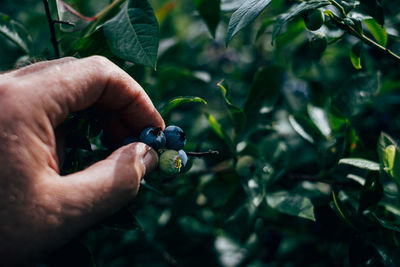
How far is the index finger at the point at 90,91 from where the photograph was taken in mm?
713

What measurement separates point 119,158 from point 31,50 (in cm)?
82

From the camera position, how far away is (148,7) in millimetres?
982

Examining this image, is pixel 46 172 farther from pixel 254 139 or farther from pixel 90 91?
pixel 254 139

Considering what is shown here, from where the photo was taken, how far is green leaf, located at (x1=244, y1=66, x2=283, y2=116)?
131 cm

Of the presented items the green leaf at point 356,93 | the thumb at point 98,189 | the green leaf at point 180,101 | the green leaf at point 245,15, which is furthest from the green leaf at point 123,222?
the green leaf at point 356,93

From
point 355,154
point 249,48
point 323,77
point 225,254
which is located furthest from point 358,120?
point 249,48

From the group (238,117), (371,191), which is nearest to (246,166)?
Answer: (238,117)

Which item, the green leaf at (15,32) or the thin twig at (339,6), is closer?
the thin twig at (339,6)

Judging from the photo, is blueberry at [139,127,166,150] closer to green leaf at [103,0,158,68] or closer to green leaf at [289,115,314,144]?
green leaf at [103,0,158,68]

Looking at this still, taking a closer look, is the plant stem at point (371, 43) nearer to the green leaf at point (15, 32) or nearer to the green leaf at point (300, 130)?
the green leaf at point (300, 130)

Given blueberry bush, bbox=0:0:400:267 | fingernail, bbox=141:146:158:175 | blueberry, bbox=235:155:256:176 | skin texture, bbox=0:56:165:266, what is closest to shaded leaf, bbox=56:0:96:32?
blueberry bush, bbox=0:0:400:267

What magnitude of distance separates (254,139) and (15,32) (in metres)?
1.24

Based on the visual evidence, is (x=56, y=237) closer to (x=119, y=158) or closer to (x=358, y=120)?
(x=119, y=158)

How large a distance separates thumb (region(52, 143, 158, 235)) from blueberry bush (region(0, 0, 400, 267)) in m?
0.21
